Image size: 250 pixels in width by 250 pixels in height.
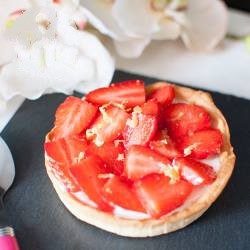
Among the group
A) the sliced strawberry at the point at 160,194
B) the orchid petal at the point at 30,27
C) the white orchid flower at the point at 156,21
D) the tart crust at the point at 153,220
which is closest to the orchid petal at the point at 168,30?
the white orchid flower at the point at 156,21

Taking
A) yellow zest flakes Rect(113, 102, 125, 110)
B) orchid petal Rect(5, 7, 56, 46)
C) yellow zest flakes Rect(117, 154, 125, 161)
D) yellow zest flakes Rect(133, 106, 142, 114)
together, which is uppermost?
orchid petal Rect(5, 7, 56, 46)

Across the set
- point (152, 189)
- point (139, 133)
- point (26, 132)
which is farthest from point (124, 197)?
point (26, 132)

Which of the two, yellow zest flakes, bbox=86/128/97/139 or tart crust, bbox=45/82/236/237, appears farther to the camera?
yellow zest flakes, bbox=86/128/97/139

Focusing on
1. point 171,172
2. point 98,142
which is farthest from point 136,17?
point 171,172

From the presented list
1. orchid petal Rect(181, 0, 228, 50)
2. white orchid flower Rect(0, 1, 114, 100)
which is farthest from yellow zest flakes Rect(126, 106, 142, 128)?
orchid petal Rect(181, 0, 228, 50)

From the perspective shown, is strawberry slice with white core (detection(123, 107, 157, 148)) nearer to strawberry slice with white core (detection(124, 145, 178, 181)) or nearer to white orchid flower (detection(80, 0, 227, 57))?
strawberry slice with white core (detection(124, 145, 178, 181))

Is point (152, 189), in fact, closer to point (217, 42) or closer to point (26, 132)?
point (26, 132)
